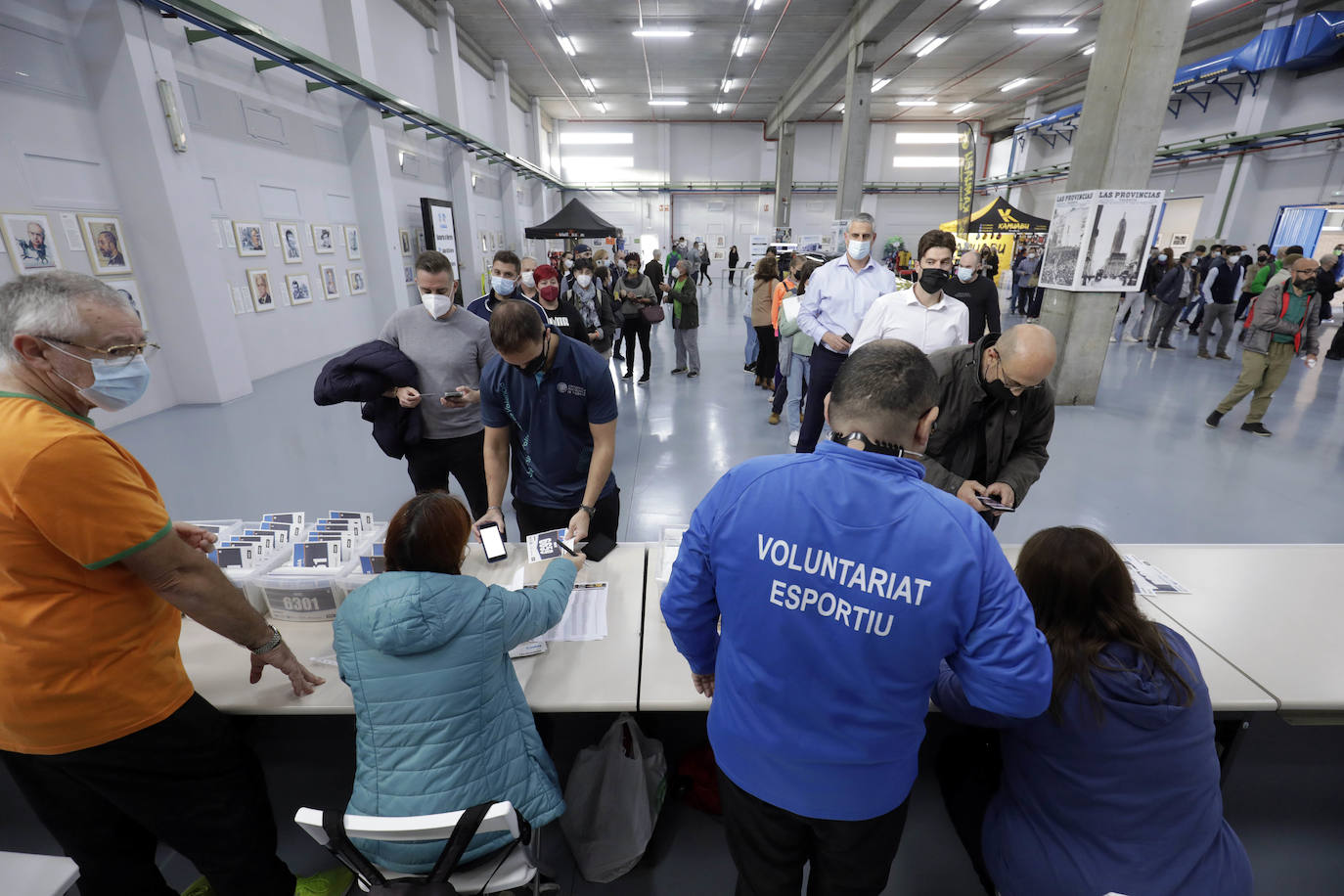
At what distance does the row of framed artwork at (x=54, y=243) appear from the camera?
449 centimetres

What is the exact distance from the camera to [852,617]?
1053mm

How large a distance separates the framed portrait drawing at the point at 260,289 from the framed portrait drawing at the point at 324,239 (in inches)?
50.2

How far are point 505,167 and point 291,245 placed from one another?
962 centimetres

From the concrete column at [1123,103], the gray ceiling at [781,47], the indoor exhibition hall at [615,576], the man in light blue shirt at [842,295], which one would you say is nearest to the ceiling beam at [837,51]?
the gray ceiling at [781,47]

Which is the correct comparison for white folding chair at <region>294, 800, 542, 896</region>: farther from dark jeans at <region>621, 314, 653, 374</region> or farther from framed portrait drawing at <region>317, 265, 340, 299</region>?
framed portrait drawing at <region>317, 265, 340, 299</region>

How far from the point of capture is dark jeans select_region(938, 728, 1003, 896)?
1.69 metres

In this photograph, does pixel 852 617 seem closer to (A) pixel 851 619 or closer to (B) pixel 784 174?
(A) pixel 851 619

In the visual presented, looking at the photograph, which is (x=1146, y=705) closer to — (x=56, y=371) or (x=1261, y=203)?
(x=56, y=371)

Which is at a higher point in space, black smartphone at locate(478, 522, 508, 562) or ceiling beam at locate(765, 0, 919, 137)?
ceiling beam at locate(765, 0, 919, 137)

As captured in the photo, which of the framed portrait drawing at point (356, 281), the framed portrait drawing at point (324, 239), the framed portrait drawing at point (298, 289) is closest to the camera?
the framed portrait drawing at point (298, 289)

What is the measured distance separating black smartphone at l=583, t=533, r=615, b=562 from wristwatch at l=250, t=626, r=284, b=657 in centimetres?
102

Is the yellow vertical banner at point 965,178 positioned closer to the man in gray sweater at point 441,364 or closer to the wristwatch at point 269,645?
the man in gray sweater at point 441,364

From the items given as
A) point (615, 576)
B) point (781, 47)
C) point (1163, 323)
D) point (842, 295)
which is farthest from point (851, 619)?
point (781, 47)

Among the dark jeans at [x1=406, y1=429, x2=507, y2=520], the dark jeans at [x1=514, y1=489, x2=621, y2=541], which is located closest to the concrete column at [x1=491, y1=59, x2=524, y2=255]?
the dark jeans at [x1=406, y1=429, x2=507, y2=520]
